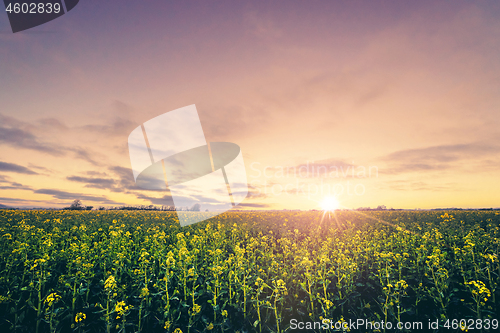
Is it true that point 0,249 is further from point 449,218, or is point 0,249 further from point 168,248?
point 449,218

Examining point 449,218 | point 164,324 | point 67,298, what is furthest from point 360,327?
point 449,218

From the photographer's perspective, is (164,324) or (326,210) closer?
(164,324)

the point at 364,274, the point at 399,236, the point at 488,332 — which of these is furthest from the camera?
the point at 399,236

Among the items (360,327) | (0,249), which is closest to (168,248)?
(0,249)

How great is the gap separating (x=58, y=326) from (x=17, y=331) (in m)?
0.76

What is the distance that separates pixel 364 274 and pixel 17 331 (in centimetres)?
950

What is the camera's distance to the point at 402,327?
490 centimetres

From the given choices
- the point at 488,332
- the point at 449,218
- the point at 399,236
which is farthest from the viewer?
the point at 449,218

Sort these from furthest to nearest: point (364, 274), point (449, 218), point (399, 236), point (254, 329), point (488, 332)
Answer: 1. point (449, 218)
2. point (399, 236)
3. point (364, 274)
4. point (254, 329)
5. point (488, 332)

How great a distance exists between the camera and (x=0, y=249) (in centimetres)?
730

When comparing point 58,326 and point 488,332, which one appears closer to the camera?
point 488,332

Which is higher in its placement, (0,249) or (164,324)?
(0,249)

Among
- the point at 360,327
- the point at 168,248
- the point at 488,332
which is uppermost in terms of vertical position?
the point at 168,248

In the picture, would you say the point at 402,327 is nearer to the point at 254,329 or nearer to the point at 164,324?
the point at 254,329
